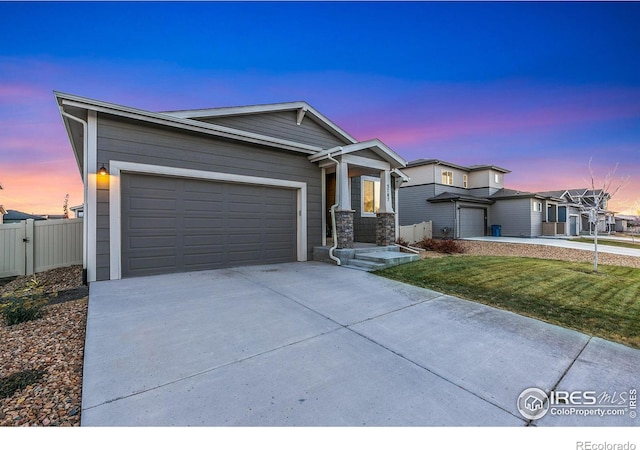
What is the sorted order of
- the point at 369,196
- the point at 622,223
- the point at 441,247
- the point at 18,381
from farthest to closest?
the point at 622,223 → the point at 441,247 → the point at 369,196 → the point at 18,381

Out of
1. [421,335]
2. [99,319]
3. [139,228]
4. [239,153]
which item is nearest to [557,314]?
[421,335]

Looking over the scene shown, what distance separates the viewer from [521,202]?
63.4 feet

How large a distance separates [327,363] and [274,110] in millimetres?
8151

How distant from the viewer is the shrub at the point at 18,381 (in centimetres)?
208

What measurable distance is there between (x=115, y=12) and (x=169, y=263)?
561 cm

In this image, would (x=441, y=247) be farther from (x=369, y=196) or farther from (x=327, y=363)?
(x=327, y=363)

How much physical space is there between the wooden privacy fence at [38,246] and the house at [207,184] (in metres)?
2.08

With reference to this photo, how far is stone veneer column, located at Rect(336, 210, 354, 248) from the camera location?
314 inches

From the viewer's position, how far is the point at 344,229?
797cm

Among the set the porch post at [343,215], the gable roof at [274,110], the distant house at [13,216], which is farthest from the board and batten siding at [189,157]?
the distant house at [13,216]

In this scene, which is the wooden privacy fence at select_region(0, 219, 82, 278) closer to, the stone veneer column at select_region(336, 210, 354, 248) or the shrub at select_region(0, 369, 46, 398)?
the shrub at select_region(0, 369, 46, 398)

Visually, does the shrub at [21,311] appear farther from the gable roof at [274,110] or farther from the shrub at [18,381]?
the gable roof at [274,110]

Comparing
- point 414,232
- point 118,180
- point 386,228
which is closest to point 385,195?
point 386,228

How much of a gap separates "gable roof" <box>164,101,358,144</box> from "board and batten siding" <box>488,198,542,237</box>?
1576 centimetres
